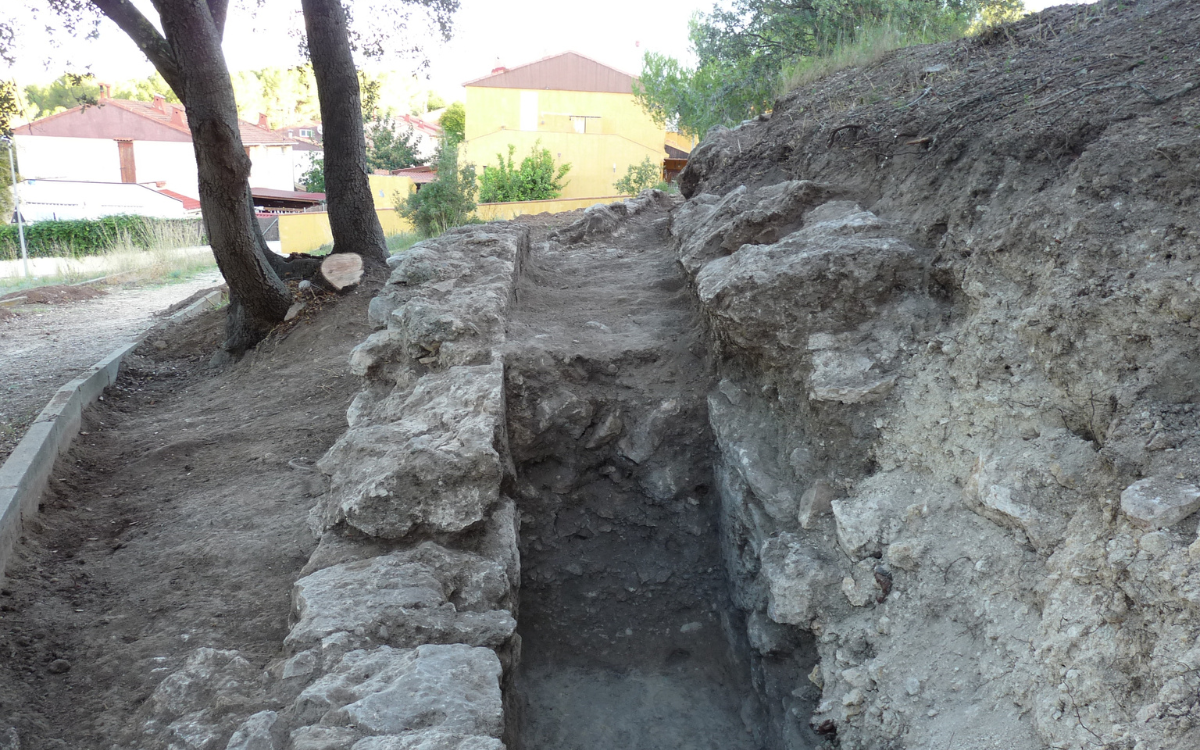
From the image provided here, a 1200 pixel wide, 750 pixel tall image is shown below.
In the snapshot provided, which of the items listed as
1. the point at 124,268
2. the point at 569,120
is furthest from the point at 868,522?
the point at 569,120

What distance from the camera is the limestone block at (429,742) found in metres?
1.84

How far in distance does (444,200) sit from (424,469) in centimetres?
1322

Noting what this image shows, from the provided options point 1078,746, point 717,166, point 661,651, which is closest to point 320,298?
point 717,166

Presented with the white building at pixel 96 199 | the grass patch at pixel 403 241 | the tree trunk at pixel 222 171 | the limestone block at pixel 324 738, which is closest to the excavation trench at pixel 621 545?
the limestone block at pixel 324 738

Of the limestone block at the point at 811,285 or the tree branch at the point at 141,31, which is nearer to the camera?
the limestone block at the point at 811,285

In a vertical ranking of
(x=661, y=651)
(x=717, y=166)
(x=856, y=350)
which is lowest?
(x=661, y=651)

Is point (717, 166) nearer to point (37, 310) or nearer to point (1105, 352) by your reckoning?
point (1105, 352)

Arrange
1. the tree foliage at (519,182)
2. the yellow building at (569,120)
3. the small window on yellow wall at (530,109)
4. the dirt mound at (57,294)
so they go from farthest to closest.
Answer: the small window on yellow wall at (530,109)
the yellow building at (569,120)
the tree foliage at (519,182)
the dirt mound at (57,294)

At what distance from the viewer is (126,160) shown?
32719 mm

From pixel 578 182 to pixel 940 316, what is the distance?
23.2 m

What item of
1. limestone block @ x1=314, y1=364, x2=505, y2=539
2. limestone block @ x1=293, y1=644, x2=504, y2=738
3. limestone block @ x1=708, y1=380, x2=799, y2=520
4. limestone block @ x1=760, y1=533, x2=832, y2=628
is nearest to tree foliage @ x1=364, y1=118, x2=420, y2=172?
limestone block @ x1=314, y1=364, x2=505, y2=539

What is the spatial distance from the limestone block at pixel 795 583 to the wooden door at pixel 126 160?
37133mm

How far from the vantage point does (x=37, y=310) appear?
9.95 meters

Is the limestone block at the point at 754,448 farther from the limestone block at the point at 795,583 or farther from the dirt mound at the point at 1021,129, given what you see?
the dirt mound at the point at 1021,129
